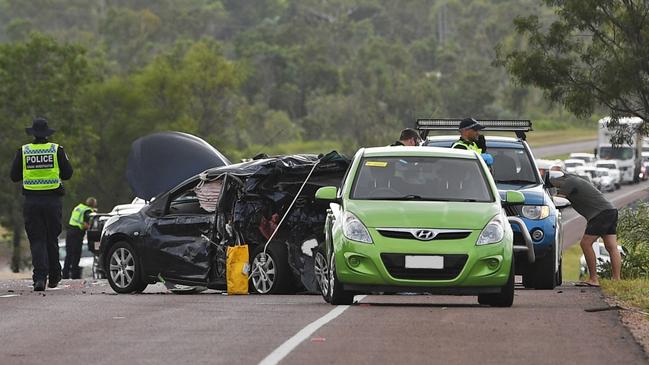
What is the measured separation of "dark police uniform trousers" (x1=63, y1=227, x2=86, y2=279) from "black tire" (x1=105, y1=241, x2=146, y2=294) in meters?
13.1

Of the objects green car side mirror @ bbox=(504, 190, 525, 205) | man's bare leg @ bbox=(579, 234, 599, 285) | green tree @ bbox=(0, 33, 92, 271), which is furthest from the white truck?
green car side mirror @ bbox=(504, 190, 525, 205)

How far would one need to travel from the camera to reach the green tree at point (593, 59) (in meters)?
35.7

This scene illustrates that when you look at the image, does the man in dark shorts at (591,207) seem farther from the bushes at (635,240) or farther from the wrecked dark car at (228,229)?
the wrecked dark car at (228,229)

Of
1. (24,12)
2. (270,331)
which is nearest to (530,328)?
(270,331)

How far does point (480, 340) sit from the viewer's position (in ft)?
39.5

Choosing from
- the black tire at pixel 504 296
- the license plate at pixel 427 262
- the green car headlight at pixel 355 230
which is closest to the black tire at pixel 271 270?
the black tire at pixel 504 296

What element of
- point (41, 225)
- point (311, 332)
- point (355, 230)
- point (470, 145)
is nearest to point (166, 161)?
point (41, 225)

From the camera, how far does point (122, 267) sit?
65.1 feet

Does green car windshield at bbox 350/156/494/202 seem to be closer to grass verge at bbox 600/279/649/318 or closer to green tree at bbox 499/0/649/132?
grass verge at bbox 600/279/649/318

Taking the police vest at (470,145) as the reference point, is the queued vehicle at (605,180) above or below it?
below

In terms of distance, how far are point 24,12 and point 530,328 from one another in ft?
520

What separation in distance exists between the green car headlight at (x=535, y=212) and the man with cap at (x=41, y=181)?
535cm

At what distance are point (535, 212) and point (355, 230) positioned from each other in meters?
5.29

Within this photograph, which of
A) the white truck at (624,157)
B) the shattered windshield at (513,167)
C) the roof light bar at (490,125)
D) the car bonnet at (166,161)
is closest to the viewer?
the shattered windshield at (513,167)
